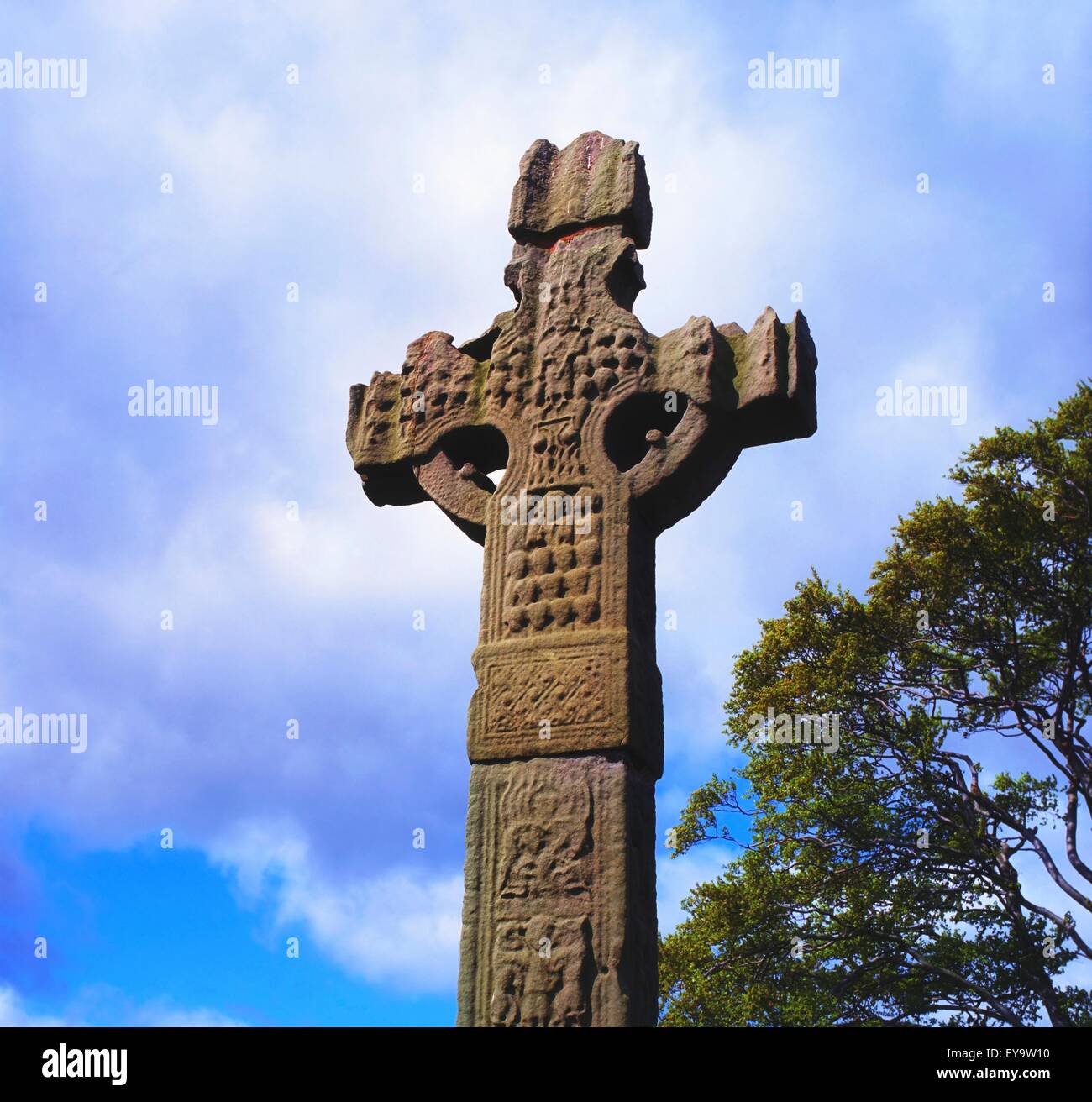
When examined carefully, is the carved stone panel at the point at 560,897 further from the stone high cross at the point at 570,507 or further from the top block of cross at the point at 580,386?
the top block of cross at the point at 580,386

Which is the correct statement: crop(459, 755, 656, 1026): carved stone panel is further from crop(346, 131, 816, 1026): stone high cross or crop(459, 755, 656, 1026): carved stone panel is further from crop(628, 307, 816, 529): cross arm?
crop(628, 307, 816, 529): cross arm

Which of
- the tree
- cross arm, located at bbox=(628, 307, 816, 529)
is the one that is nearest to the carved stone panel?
cross arm, located at bbox=(628, 307, 816, 529)

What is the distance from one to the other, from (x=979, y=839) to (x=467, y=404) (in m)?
9.59

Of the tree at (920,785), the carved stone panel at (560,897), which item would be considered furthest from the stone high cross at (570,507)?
the tree at (920,785)

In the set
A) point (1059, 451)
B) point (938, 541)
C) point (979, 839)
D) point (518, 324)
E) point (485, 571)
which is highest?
point (1059, 451)

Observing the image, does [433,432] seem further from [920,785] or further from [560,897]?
[920,785]

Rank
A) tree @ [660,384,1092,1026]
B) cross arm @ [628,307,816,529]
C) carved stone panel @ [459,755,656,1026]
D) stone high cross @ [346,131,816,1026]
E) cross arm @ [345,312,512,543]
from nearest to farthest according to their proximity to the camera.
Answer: carved stone panel @ [459,755,656,1026]
stone high cross @ [346,131,816,1026]
cross arm @ [628,307,816,529]
cross arm @ [345,312,512,543]
tree @ [660,384,1092,1026]

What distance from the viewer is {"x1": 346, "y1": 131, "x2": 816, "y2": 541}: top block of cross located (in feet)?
14.7

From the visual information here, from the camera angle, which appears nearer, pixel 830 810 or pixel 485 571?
pixel 485 571

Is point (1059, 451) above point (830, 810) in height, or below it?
above

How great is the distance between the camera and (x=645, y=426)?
187 inches

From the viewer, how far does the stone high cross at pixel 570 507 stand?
393 cm

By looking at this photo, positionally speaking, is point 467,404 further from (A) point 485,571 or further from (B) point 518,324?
(A) point 485,571
